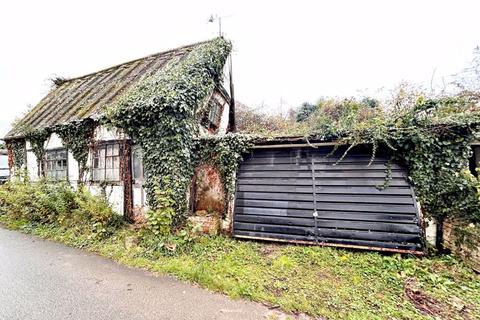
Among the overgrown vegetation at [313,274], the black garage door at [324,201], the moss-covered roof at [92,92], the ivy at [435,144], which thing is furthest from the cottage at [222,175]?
the moss-covered roof at [92,92]

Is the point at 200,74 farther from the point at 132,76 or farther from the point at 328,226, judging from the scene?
the point at 328,226

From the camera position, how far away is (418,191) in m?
Result: 4.72

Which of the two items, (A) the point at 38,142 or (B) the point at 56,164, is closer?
(B) the point at 56,164

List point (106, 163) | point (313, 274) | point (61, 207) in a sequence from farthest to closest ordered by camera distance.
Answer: point (106, 163) → point (61, 207) → point (313, 274)

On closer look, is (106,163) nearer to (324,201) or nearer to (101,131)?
(101,131)

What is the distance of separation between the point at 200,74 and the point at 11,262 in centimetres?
625

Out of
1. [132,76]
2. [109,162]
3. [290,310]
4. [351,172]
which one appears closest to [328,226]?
[351,172]

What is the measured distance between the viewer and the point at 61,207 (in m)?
6.77

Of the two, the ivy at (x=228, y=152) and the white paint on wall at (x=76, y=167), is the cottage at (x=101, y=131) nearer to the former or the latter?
the white paint on wall at (x=76, y=167)

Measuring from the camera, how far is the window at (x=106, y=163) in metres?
6.98

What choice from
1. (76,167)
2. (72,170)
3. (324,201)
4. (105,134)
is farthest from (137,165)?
(324,201)

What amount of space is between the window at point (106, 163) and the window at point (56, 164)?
1733 mm

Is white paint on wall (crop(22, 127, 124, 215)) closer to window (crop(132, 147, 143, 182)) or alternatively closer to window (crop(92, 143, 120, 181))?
window (crop(92, 143, 120, 181))

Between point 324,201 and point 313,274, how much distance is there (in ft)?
5.88
